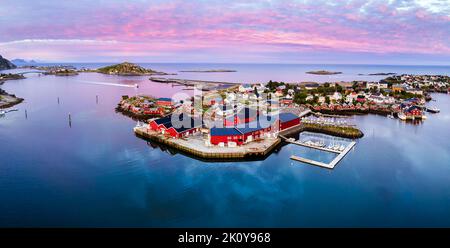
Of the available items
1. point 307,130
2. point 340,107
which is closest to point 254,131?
point 307,130

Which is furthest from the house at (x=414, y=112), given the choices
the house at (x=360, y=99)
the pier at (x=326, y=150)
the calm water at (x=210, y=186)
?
the pier at (x=326, y=150)

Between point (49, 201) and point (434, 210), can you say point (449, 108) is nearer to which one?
point (434, 210)

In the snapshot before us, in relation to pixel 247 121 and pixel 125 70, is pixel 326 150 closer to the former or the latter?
pixel 247 121

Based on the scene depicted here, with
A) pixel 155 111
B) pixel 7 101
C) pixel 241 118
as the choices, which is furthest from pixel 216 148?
pixel 7 101

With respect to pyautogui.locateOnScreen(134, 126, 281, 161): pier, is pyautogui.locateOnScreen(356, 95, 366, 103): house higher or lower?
higher

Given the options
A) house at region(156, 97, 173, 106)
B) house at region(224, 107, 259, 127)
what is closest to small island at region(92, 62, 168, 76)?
house at region(156, 97, 173, 106)

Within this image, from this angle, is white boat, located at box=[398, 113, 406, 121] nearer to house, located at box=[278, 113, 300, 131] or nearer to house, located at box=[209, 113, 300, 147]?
house, located at box=[278, 113, 300, 131]

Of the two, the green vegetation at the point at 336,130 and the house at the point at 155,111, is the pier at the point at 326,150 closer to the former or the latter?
the green vegetation at the point at 336,130

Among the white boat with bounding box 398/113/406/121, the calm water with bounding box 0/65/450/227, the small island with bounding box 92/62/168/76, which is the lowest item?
the calm water with bounding box 0/65/450/227

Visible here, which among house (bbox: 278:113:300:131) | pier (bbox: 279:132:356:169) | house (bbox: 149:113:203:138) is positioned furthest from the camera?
house (bbox: 278:113:300:131)
